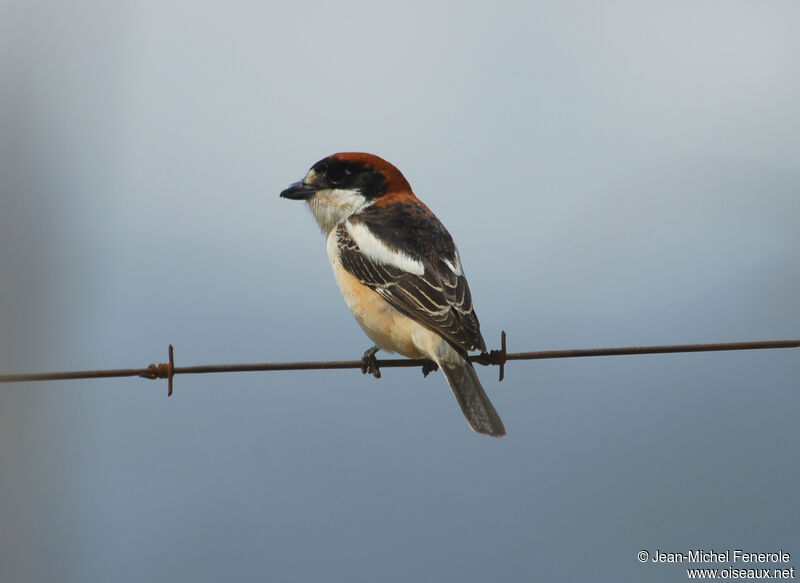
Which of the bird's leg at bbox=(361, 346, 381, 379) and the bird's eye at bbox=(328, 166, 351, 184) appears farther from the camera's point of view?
the bird's eye at bbox=(328, 166, 351, 184)

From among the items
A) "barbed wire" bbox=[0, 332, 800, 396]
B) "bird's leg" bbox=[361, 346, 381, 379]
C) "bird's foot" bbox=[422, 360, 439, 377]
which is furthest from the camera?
"bird's foot" bbox=[422, 360, 439, 377]

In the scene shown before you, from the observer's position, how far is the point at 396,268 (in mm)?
4234

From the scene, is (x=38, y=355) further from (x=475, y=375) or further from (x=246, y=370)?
(x=475, y=375)

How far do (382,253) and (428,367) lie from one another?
0.59 meters

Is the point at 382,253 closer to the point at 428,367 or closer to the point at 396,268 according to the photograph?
the point at 396,268

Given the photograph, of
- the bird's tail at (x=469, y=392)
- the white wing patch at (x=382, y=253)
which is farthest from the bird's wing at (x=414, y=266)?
the bird's tail at (x=469, y=392)

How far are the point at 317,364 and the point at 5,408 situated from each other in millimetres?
1343

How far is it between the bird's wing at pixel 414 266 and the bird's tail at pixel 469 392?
105 mm

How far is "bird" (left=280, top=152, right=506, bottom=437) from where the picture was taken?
3.90 meters

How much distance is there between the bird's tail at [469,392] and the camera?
3744mm

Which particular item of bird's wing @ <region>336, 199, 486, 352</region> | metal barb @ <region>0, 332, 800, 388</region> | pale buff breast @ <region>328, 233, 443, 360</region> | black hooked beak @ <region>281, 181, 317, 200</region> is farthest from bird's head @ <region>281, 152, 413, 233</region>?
metal barb @ <region>0, 332, 800, 388</region>

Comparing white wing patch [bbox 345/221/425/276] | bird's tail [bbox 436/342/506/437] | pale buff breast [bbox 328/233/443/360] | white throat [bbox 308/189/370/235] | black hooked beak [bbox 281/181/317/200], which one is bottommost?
bird's tail [bbox 436/342/506/437]

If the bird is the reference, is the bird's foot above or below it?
below

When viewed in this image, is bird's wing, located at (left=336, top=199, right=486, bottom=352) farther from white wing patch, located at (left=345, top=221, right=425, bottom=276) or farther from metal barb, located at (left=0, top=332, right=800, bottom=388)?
metal barb, located at (left=0, top=332, right=800, bottom=388)
